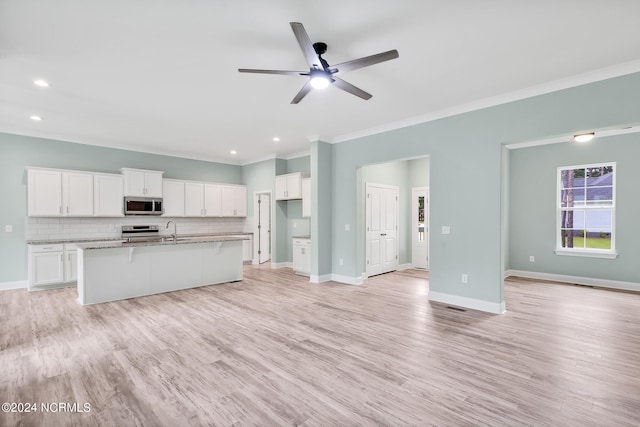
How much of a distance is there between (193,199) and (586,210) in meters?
8.66

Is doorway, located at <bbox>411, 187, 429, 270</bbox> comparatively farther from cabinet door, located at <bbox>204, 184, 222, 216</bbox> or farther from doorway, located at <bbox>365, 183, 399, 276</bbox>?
cabinet door, located at <bbox>204, 184, 222, 216</bbox>

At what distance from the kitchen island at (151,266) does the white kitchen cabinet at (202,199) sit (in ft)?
6.80

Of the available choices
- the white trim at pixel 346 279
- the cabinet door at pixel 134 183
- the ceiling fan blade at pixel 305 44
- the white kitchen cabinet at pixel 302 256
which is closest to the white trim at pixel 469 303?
the white trim at pixel 346 279

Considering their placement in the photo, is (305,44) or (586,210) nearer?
(305,44)

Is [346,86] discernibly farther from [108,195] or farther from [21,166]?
[21,166]

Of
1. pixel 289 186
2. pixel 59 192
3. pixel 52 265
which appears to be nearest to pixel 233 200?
pixel 289 186

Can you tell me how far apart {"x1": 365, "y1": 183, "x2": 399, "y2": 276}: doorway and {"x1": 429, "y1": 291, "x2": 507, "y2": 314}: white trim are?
6.65 feet

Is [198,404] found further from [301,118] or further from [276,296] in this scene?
[301,118]

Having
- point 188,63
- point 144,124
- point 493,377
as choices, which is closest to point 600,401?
point 493,377

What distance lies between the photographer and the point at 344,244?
6.03 meters

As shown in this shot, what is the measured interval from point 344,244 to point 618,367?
13.4 feet

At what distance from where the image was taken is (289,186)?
7379 mm

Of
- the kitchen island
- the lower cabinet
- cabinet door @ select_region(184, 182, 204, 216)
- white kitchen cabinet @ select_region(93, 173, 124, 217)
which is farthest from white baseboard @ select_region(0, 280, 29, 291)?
cabinet door @ select_region(184, 182, 204, 216)

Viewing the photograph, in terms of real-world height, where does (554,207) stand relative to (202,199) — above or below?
below
